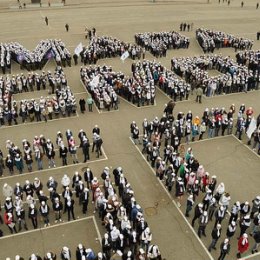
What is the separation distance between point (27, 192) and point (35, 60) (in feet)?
60.1

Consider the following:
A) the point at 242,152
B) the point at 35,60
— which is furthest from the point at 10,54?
the point at 242,152

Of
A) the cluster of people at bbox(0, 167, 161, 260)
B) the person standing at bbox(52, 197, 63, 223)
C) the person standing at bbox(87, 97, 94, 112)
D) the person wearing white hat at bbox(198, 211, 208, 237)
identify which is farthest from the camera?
the person standing at bbox(87, 97, 94, 112)

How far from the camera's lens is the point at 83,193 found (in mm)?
15273

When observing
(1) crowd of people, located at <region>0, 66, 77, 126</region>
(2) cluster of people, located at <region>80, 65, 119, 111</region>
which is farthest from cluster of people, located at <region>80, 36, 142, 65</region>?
(1) crowd of people, located at <region>0, 66, 77, 126</region>

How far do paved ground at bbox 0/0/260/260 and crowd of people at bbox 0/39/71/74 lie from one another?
88 centimetres

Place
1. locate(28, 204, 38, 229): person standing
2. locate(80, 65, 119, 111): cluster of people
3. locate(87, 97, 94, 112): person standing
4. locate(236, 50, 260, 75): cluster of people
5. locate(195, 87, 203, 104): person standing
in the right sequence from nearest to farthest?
1. locate(28, 204, 38, 229): person standing
2. locate(87, 97, 94, 112): person standing
3. locate(80, 65, 119, 111): cluster of people
4. locate(195, 87, 203, 104): person standing
5. locate(236, 50, 260, 75): cluster of people

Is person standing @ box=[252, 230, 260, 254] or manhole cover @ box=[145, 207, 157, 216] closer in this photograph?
person standing @ box=[252, 230, 260, 254]

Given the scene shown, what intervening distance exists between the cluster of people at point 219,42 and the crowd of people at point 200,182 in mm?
16188

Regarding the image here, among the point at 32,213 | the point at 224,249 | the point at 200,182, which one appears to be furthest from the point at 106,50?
the point at 224,249

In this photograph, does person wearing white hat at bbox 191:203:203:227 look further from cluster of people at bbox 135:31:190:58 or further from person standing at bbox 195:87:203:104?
cluster of people at bbox 135:31:190:58

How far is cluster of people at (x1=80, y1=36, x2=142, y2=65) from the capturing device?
33.1 metres

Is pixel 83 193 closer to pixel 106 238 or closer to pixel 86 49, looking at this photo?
pixel 106 238

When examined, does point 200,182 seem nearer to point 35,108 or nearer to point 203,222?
point 203,222

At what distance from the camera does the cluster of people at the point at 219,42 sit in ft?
121
